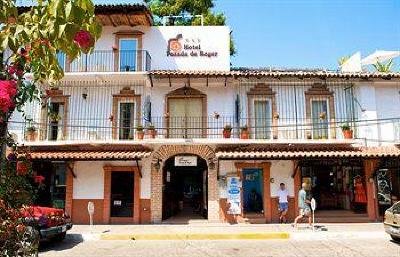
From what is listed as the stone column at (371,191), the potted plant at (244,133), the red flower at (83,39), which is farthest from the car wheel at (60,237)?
the stone column at (371,191)

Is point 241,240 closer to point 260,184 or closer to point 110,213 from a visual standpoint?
point 260,184

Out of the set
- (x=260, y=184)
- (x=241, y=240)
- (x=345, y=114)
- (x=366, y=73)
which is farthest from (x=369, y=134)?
(x=241, y=240)

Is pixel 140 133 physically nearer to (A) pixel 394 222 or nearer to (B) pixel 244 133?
(B) pixel 244 133

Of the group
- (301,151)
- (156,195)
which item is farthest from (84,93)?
(301,151)

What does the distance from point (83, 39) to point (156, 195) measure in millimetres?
15534

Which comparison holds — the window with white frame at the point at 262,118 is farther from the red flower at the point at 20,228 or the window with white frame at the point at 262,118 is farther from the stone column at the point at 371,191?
the red flower at the point at 20,228

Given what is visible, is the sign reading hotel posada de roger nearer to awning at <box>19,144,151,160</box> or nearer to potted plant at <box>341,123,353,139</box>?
awning at <box>19,144,151,160</box>

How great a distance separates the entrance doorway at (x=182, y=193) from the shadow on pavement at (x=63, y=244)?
4.92 metres

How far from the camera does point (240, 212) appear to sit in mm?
17594

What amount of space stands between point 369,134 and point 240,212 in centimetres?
692

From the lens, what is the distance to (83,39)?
9.23 ft

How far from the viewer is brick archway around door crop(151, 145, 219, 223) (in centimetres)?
1772

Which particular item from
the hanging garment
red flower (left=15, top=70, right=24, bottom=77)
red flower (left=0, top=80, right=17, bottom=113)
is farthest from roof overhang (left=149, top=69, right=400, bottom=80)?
red flower (left=0, top=80, right=17, bottom=113)

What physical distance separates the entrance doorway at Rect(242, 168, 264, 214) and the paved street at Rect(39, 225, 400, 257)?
160 inches
